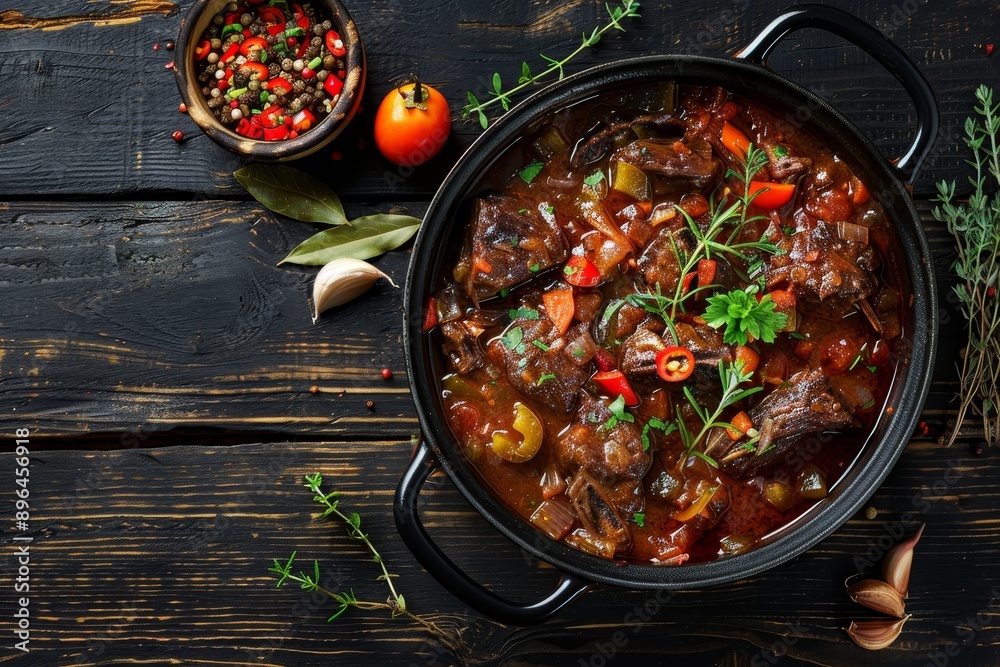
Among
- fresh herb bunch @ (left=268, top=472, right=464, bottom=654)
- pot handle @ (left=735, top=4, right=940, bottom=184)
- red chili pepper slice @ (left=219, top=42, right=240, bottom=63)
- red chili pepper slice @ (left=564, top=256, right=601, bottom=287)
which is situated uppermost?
pot handle @ (left=735, top=4, right=940, bottom=184)

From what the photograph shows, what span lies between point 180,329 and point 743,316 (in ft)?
7.07

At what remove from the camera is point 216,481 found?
3004 millimetres

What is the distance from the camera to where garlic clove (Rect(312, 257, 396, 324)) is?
110 inches

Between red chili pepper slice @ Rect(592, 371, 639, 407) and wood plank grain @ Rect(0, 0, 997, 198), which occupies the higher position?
wood plank grain @ Rect(0, 0, 997, 198)

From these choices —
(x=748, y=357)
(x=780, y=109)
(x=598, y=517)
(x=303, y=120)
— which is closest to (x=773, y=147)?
(x=780, y=109)

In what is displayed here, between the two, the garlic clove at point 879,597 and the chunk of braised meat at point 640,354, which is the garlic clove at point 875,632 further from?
the chunk of braised meat at point 640,354

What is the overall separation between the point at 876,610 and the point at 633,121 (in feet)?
7.02

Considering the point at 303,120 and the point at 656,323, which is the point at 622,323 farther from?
Result: the point at 303,120

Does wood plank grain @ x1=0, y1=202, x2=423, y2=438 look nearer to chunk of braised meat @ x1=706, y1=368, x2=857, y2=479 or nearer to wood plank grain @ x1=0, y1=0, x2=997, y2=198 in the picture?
wood plank grain @ x1=0, y1=0, x2=997, y2=198

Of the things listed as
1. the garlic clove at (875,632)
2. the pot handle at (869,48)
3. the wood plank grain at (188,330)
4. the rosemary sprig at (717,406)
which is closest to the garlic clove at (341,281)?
the wood plank grain at (188,330)

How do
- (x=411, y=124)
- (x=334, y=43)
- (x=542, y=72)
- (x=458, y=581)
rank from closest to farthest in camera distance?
1. (x=458, y=581)
2. (x=411, y=124)
3. (x=334, y=43)
4. (x=542, y=72)

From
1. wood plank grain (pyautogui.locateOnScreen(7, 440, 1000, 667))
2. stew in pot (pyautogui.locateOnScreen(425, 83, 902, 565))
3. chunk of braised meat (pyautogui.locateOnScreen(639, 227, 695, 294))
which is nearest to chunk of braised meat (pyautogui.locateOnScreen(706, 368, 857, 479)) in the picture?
stew in pot (pyautogui.locateOnScreen(425, 83, 902, 565))

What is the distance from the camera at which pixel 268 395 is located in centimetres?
299

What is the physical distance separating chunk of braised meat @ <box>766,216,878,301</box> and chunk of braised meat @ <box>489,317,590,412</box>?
732 mm
